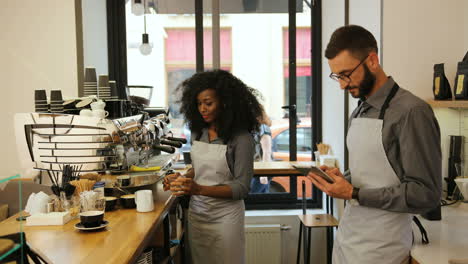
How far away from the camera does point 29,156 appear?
2076 mm

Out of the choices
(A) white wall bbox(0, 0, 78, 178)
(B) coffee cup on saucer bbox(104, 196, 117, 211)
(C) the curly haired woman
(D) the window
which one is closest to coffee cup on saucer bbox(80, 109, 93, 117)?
(B) coffee cup on saucer bbox(104, 196, 117, 211)

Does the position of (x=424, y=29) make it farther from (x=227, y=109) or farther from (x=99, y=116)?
(x=99, y=116)

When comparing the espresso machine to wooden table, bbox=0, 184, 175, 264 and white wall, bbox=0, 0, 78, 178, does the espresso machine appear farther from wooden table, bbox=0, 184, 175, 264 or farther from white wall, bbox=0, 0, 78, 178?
white wall, bbox=0, 0, 78, 178

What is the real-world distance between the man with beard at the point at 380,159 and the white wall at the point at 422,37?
4.53ft

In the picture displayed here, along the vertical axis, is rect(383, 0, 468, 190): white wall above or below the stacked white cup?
above

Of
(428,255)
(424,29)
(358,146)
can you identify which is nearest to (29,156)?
(358,146)

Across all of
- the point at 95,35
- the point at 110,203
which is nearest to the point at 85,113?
the point at 110,203

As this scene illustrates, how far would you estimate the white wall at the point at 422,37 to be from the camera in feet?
10.3

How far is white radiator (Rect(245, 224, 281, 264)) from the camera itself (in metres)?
4.07

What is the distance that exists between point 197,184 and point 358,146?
3.06ft

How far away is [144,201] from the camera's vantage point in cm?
221

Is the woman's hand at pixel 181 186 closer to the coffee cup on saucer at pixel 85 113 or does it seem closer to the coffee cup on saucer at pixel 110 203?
the coffee cup on saucer at pixel 110 203

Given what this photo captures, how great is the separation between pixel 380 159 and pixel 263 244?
2442 mm

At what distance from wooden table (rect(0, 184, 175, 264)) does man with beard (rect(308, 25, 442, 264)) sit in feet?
2.39
